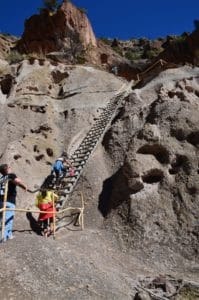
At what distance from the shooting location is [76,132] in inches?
768

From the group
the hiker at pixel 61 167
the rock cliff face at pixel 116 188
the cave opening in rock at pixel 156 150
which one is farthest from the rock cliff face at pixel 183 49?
the cave opening in rock at pixel 156 150

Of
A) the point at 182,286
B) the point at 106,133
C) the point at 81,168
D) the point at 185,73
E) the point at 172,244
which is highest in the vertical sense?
the point at 185,73

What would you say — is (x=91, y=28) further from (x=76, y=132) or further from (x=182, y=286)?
(x=182, y=286)

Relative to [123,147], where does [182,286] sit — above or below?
below

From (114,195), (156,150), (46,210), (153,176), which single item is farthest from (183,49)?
(46,210)

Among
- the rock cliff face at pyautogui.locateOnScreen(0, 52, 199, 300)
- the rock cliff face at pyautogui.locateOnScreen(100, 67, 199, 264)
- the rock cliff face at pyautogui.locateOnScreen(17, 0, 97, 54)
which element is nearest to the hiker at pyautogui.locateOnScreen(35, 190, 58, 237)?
the rock cliff face at pyautogui.locateOnScreen(0, 52, 199, 300)

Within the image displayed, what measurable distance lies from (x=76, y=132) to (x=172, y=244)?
923 cm

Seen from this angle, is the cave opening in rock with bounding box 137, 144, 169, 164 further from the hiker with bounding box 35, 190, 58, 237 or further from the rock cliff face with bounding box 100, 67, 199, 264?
the hiker with bounding box 35, 190, 58, 237

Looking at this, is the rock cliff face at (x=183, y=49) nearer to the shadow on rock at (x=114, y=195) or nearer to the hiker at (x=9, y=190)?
the shadow on rock at (x=114, y=195)

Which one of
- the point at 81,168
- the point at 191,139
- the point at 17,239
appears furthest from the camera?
the point at 81,168

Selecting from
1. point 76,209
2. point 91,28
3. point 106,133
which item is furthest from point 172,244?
point 91,28

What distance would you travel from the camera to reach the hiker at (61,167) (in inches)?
589

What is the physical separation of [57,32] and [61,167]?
30294mm

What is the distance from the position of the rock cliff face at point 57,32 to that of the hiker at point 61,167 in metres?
26.1
